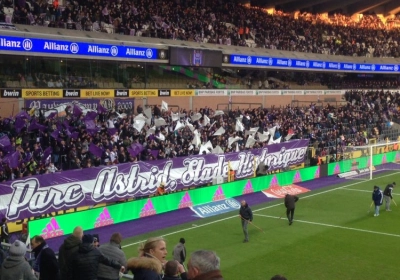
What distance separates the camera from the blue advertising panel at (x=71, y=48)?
27688mm

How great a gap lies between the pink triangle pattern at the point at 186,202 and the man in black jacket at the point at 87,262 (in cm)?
1861

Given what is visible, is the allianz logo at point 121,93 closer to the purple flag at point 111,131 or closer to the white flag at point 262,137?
the purple flag at point 111,131

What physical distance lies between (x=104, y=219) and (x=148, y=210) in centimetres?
263

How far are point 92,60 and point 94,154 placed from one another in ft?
34.7

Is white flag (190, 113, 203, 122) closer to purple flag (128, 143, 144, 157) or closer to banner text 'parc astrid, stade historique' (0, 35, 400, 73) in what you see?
banner text 'parc astrid, stade historique' (0, 35, 400, 73)

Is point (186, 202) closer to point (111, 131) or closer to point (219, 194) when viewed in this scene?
point (219, 194)

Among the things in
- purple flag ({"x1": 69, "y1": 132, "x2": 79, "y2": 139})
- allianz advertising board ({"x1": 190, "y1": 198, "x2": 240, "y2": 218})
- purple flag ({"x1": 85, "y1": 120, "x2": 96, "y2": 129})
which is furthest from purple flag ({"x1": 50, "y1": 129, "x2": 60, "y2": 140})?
allianz advertising board ({"x1": 190, "y1": 198, "x2": 240, "y2": 218})

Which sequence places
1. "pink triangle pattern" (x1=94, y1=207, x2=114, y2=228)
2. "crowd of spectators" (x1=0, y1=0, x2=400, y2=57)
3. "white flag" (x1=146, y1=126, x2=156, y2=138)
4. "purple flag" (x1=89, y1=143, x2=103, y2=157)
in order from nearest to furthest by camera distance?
"pink triangle pattern" (x1=94, y1=207, x2=114, y2=228) < "purple flag" (x1=89, y1=143, x2=103, y2=157) < "white flag" (x1=146, y1=126, x2=156, y2=138) < "crowd of spectators" (x1=0, y1=0, x2=400, y2=57)

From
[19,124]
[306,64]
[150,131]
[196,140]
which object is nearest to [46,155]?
[19,124]

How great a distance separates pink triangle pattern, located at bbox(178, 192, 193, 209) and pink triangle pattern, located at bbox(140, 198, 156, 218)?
1.73 meters

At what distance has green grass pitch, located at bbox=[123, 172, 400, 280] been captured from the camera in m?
16.6

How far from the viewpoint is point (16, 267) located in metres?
7.00

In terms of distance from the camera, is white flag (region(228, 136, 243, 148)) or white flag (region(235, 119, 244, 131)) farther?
white flag (region(235, 119, 244, 131))

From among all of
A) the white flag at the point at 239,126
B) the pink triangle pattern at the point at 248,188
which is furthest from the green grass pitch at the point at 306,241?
the white flag at the point at 239,126
